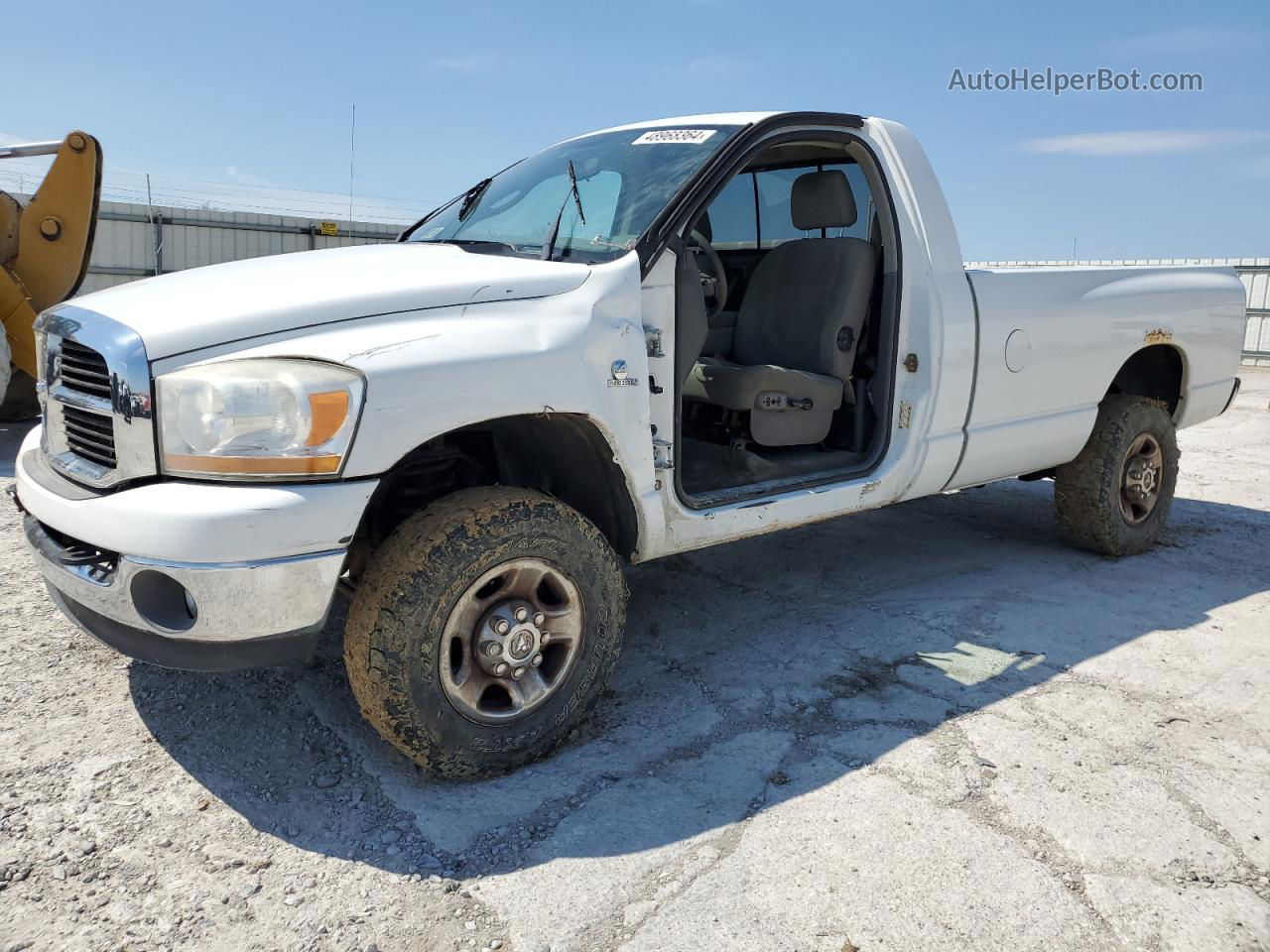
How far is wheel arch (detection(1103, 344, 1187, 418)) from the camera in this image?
5324 millimetres

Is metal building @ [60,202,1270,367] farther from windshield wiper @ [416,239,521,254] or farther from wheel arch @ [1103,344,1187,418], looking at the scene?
windshield wiper @ [416,239,521,254]

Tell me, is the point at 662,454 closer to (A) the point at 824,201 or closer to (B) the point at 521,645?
(B) the point at 521,645

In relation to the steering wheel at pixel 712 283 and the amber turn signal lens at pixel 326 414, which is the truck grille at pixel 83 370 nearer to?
the amber turn signal lens at pixel 326 414

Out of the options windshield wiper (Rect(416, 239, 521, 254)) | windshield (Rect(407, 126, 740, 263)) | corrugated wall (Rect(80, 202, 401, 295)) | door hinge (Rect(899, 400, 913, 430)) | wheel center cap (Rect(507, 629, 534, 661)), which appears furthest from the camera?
corrugated wall (Rect(80, 202, 401, 295))

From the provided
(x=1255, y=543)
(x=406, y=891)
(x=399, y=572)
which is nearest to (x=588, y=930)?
(x=406, y=891)

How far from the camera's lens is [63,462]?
2764 mm

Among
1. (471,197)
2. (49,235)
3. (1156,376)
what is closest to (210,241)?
(49,235)

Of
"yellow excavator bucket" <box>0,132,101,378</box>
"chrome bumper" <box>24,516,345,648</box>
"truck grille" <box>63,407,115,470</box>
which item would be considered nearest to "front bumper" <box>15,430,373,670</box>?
"chrome bumper" <box>24,516,345,648</box>

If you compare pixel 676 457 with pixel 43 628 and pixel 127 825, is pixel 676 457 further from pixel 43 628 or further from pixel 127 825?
pixel 43 628

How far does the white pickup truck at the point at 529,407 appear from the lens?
2.41 metres

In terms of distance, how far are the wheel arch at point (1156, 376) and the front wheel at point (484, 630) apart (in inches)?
142

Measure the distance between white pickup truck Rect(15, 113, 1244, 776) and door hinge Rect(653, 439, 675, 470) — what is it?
1 centimetres

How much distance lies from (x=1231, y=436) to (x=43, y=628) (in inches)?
387

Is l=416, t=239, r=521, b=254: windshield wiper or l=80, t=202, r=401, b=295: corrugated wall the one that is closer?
l=416, t=239, r=521, b=254: windshield wiper
